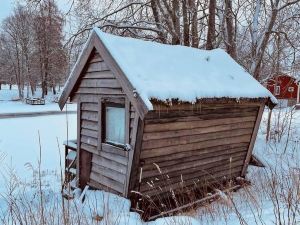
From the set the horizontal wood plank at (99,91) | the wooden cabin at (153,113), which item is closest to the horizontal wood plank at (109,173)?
the wooden cabin at (153,113)

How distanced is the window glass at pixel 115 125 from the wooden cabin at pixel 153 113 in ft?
0.06

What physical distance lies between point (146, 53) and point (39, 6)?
751 cm

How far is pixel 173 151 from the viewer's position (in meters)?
6.59

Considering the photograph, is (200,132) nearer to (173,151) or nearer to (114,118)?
(173,151)

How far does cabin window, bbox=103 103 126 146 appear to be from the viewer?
20.9 ft

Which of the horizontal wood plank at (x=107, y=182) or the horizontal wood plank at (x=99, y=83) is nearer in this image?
the horizontal wood plank at (x=99, y=83)

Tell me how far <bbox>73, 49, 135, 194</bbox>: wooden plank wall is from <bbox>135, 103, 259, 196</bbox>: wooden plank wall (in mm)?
462

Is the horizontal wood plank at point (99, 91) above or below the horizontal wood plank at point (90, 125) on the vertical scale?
above

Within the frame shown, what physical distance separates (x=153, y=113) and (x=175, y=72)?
1211 millimetres

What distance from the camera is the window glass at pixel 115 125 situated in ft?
20.9

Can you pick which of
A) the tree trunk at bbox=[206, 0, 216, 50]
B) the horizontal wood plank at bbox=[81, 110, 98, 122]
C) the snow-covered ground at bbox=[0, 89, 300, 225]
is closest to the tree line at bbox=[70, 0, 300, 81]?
the tree trunk at bbox=[206, 0, 216, 50]

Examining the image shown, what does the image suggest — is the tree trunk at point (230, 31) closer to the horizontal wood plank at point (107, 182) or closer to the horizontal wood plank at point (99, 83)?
the horizontal wood plank at point (99, 83)

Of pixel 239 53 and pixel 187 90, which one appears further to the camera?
pixel 239 53

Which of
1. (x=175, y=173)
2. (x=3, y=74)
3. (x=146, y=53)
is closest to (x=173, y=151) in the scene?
(x=175, y=173)
